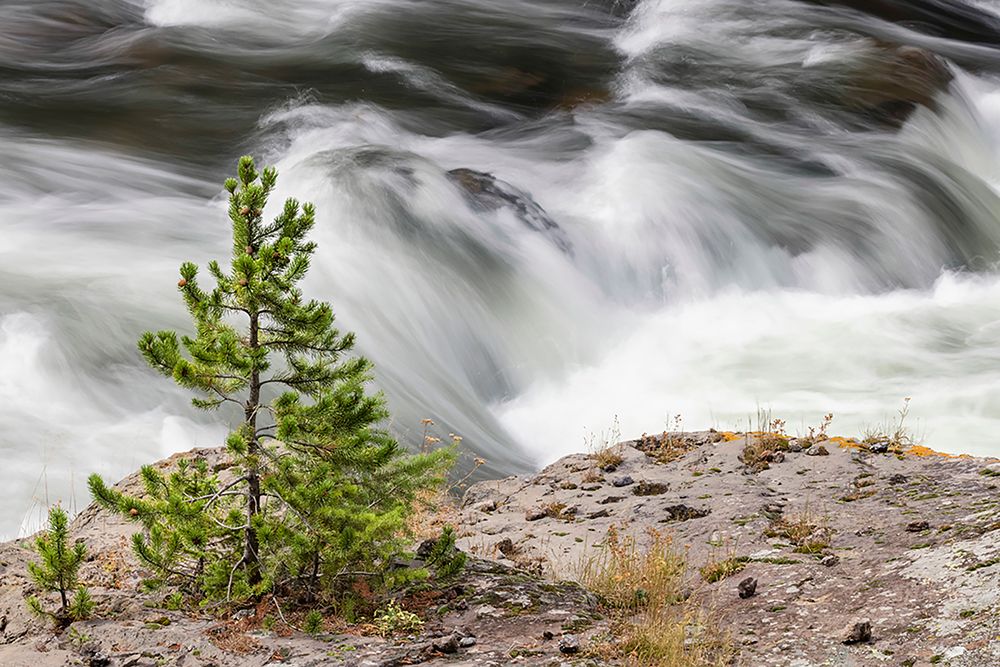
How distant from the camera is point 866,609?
4855 mm

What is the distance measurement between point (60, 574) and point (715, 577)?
3201 millimetres

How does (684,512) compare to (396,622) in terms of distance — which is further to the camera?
(684,512)

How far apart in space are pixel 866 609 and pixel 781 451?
2.78 metres

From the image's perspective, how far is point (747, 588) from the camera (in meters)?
5.32

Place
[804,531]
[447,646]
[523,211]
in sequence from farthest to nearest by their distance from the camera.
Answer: [523,211], [804,531], [447,646]

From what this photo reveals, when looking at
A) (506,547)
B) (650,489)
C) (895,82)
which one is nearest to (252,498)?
(506,547)

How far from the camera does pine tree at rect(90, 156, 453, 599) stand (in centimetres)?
493

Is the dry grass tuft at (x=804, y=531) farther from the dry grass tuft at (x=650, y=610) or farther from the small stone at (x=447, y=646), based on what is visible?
the small stone at (x=447, y=646)

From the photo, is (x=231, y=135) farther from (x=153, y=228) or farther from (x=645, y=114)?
(x=645, y=114)

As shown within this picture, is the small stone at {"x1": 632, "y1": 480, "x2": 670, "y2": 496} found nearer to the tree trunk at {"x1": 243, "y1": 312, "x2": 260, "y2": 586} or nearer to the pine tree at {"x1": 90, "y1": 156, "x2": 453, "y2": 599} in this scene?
the pine tree at {"x1": 90, "y1": 156, "x2": 453, "y2": 599}

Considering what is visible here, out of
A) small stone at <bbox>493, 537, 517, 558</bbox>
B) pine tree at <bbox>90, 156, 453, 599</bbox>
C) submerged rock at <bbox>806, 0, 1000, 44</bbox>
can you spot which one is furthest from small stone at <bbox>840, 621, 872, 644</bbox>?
submerged rock at <bbox>806, 0, 1000, 44</bbox>

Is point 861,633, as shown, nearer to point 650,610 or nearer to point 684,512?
point 650,610

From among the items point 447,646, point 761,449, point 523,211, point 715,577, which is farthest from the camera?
point 523,211

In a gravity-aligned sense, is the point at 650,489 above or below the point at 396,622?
above
